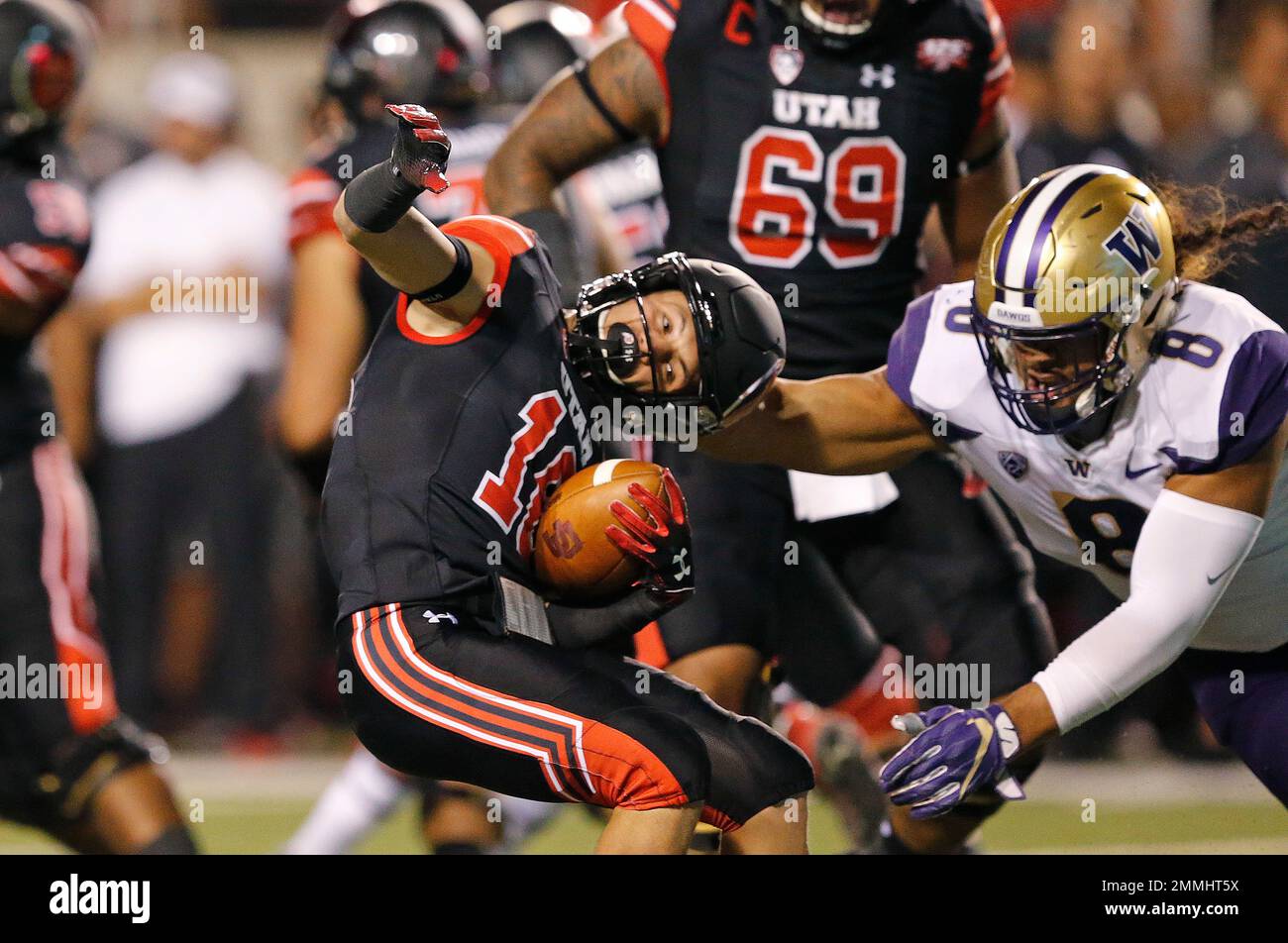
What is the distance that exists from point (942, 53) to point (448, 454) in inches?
61.0

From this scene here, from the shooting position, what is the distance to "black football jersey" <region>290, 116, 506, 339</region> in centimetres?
529

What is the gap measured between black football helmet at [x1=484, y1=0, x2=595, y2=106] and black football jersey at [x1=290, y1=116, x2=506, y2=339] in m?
0.90

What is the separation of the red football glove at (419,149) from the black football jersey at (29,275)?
1595 mm

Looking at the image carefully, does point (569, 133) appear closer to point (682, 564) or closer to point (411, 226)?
point (411, 226)

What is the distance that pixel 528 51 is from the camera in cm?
638

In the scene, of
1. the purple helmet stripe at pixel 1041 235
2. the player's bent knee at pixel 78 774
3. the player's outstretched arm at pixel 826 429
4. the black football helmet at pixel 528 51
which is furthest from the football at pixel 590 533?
the black football helmet at pixel 528 51

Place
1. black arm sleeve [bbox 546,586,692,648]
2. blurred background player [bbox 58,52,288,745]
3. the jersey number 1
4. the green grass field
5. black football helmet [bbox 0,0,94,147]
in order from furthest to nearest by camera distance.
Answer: blurred background player [bbox 58,52,288,745] < the green grass field < black football helmet [bbox 0,0,94,147] < the jersey number 1 < black arm sleeve [bbox 546,586,692,648]

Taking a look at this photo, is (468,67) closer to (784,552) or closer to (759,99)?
(759,99)

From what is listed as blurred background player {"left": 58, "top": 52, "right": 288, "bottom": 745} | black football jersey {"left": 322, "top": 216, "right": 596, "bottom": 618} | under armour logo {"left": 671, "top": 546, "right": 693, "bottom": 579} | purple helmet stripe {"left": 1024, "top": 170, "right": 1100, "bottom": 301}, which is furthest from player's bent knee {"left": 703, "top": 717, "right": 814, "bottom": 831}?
blurred background player {"left": 58, "top": 52, "right": 288, "bottom": 745}

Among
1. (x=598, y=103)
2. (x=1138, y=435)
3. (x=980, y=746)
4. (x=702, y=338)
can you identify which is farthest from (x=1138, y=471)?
(x=598, y=103)

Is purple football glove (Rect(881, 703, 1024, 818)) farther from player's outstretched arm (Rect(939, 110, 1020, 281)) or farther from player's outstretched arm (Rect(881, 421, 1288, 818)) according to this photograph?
player's outstretched arm (Rect(939, 110, 1020, 281))

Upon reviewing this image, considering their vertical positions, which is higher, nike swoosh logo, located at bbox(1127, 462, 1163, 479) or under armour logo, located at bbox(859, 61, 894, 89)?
under armour logo, located at bbox(859, 61, 894, 89)

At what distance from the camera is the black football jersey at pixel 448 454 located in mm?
3479

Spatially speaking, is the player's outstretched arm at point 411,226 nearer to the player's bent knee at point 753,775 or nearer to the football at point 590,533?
the football at point 590,533
